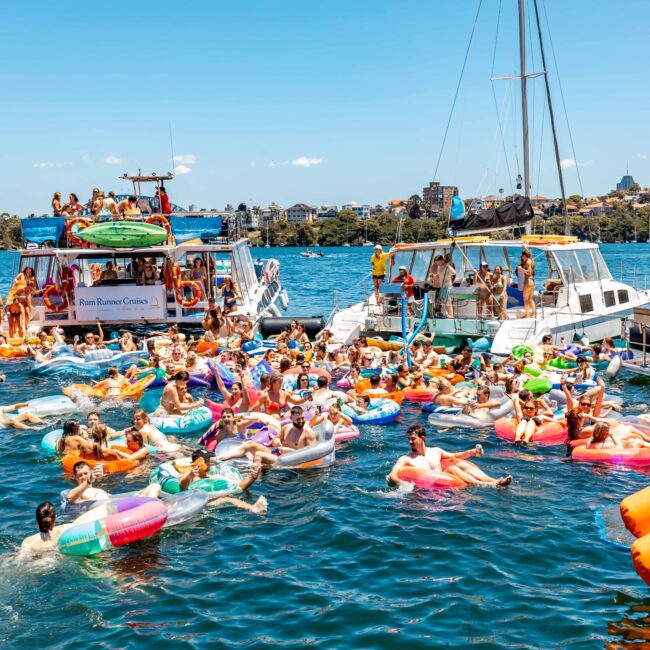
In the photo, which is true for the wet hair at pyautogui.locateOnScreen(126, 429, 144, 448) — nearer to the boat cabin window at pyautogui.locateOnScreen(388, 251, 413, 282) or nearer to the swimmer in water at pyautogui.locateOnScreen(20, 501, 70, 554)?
the swimmer in water at pyautogui.locateOnScreen(20, 501, 70, 554)

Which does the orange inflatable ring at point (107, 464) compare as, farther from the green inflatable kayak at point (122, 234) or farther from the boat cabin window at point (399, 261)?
the boat cabin window at point (399, 261)

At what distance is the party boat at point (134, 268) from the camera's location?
24.5m

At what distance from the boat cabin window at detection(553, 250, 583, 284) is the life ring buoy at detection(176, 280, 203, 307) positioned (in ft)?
35.5

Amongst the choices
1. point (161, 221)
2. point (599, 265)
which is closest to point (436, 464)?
point (599, 265)

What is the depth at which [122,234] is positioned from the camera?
76.6 ft

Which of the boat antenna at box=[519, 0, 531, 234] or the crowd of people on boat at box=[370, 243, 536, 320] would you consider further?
the boat antenna at box=[519, 0, 531, 234]

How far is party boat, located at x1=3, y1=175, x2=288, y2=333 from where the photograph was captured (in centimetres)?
2447

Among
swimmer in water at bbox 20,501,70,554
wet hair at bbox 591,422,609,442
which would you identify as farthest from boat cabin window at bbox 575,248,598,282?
swimmer in water at bbox 20,501,70,554

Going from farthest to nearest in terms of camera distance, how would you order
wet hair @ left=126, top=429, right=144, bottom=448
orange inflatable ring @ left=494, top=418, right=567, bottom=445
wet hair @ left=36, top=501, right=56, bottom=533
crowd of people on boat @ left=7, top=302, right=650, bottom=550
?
orange inflatable ring @ left=494, top=418, right=567, bottom=445 < wet hair @ left=126, top=429, right=144, bottom=448 < crowd of people on boat @ left=7, top=302, right=650, bottom=550 < wet hair @ left=36, top=501, right=56, bottom=533

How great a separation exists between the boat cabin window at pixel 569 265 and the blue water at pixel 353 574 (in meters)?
10.5

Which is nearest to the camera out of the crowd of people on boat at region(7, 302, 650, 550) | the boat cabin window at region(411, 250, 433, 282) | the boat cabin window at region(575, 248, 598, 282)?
the crowd of people on boat at region(7, 302, 650, 550)

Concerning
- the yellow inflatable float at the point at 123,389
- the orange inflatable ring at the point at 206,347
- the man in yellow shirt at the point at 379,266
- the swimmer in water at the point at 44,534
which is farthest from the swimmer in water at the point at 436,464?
the man in yellow shirt at the point at 379,266

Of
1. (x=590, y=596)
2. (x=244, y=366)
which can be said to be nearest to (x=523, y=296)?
(x=244, y=366)

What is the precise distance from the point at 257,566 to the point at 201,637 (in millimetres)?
1593
